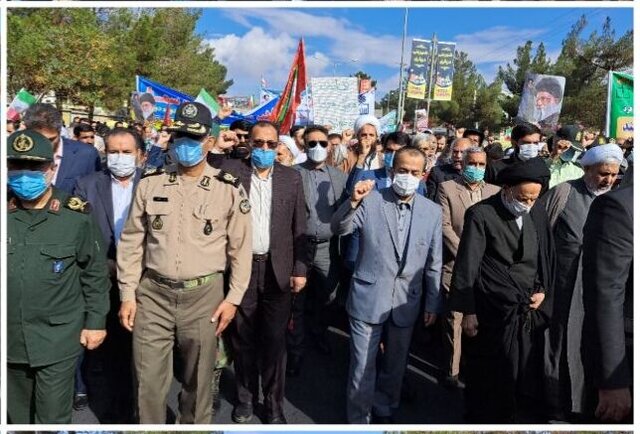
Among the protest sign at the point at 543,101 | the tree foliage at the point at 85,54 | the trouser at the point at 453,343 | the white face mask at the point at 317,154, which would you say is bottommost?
the trouser at the point at 453,343

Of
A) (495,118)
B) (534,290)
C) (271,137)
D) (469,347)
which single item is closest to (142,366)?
(271,137)

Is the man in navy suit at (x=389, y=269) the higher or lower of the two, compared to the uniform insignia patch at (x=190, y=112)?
lower

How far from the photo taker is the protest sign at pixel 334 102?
795 cm

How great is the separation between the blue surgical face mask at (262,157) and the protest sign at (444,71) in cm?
1868

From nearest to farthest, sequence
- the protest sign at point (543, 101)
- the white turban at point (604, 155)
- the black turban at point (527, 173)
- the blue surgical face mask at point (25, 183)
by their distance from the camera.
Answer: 1. the blue surgical face mask at point (25, 183)
2. the black turban at point (527, 173)
3. the white turban at point (604, 155)
4. the protest sign at point (543, 101)

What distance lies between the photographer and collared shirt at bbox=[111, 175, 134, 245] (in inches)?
142

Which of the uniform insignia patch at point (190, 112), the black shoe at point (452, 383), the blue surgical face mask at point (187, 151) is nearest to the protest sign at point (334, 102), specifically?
the black shoe at point (452, 383)

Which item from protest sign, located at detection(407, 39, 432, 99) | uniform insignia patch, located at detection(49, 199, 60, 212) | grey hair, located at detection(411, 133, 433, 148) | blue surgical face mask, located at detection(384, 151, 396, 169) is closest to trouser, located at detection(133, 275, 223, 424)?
uniform insignia patch, located at detection(49, 199, 60, 212)

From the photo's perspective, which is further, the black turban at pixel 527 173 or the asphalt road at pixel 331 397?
the asphalt road at pixel 331 397

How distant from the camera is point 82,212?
9.75 ft

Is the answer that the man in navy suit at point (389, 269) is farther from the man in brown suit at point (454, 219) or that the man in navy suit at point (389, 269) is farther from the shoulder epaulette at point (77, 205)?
the shoulder epaulette at point (77, 205)

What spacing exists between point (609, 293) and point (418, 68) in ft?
63.1

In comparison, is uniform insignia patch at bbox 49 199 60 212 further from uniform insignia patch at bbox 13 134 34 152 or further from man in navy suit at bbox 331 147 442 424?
man in navy suit at bbox 331 147 442 424

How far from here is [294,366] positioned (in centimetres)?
445
